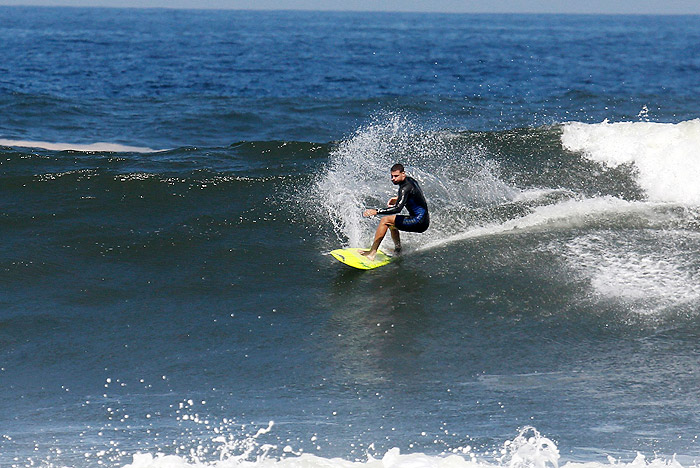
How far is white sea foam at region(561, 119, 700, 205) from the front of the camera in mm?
14609

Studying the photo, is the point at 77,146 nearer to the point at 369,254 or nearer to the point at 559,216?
the point at 369,254

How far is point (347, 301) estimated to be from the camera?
1047cm

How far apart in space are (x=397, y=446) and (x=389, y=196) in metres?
7.92

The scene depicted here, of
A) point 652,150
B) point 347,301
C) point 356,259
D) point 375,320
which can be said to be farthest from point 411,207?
point 652,150

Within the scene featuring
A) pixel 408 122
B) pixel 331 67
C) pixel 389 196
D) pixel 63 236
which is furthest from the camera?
pixel 331 67

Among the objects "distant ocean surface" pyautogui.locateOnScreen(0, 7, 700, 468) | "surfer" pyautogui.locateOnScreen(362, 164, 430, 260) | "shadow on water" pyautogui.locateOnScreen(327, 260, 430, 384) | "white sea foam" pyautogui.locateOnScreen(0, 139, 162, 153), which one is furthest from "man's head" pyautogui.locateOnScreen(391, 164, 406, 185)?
"white sea foam" pyautogui.locateOnScreen(0, 139, 162, 153)

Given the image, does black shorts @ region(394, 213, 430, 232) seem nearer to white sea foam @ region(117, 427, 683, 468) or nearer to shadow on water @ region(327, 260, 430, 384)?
shadow on water @ region(327, 260, 430, 384)

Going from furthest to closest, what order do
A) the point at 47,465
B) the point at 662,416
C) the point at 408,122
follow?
the point at 408,122 < the point at 662,416 < the point at 47,465

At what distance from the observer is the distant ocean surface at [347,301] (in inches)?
279

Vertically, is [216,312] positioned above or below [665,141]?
below

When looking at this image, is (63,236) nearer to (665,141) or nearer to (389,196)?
(389,196)

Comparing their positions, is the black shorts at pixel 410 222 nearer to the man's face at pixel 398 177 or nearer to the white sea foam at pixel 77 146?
the man's face at pixel 398 177

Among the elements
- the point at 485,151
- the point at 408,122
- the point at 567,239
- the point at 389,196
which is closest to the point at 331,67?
the point at 408,122

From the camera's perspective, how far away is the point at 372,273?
1131cm
